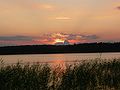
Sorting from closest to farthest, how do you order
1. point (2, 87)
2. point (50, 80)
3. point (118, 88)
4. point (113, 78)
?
1. point (2, 87)
2. point (50, 80)
3. point (118, 88)
4. point (113, 78)

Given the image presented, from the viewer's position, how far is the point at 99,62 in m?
23.6

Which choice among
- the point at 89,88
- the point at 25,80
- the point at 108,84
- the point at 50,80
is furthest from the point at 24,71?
the point at 108,84

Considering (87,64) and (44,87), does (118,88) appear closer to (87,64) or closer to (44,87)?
(87,64)

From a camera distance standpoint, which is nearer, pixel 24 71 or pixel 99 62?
pixel 24 71

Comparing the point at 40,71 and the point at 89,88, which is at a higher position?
the point at 40,71

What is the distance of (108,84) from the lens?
22.2 m

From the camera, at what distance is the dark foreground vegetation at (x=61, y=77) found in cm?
1762

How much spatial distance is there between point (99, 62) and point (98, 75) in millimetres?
1883

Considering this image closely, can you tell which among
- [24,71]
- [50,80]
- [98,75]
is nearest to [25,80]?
[24,71]

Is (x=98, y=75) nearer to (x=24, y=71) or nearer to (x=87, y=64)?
(x=87, y=64)

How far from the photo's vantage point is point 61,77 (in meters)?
19.9

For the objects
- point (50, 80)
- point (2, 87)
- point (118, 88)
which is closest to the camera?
point (2, 87)

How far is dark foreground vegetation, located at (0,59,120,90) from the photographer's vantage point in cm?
1762

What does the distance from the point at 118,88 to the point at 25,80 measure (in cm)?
707
